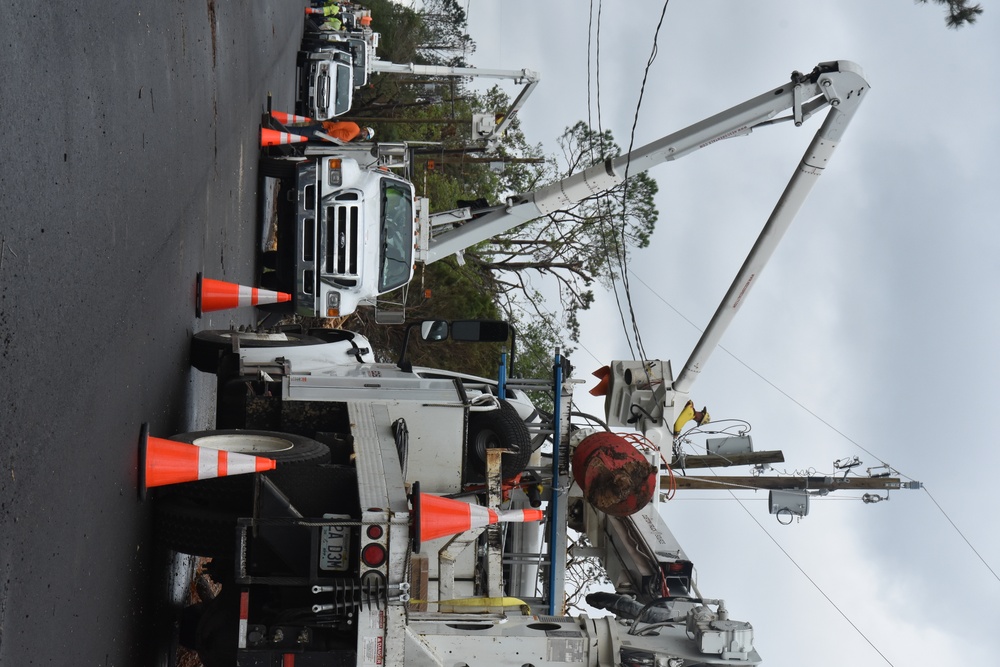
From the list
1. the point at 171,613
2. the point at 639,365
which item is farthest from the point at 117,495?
the point at 639,365

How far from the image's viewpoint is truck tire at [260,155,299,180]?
43.1 feet

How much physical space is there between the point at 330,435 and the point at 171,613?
1.90 metres

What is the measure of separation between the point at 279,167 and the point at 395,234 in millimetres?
2008

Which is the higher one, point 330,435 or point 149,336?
point 149,336

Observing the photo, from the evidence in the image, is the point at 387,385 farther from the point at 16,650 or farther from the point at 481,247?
the point at 481,247

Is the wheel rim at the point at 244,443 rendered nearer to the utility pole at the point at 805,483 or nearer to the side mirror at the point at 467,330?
the side mirror at the point at 467,330

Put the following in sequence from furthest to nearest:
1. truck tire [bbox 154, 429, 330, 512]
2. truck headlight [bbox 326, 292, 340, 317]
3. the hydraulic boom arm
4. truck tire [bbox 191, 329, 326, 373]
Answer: truck headlight [bbox 326, 292, 340, 317], the hydraulic boom arm, truck tire [bbox 191, 329, 326, 373], truck tire [bbox 154, 429, 330, 512]

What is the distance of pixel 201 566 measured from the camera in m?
9.55

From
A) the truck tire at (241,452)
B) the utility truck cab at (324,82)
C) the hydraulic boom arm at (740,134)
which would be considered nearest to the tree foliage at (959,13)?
the hydraulic boom arm at (740,134)

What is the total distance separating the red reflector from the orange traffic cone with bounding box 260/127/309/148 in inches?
441

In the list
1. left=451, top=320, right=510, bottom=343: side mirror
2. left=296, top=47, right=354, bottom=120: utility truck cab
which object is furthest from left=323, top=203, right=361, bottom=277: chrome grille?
left=296, top=47, right=354, bottom=120: utility truck cab

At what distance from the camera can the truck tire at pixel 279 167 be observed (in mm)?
13135

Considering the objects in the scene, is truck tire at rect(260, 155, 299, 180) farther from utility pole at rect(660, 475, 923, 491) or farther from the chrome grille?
utility pole at rect(660, 475, 923, 491)

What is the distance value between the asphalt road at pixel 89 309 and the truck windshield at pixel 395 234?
12.3 feet
